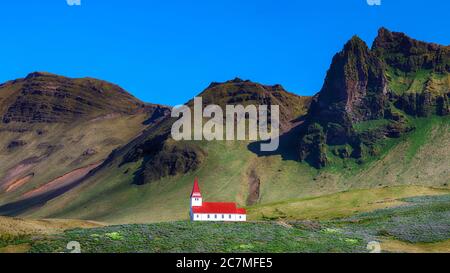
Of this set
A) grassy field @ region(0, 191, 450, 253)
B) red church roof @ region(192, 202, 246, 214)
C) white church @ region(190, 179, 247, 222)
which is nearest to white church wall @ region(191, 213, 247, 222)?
white church @ region(190, 179, 247, 222)

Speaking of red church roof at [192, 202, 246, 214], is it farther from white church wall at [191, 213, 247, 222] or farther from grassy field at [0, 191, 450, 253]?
grassy field at [0, 191, 450, 253]

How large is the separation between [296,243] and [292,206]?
79363mm

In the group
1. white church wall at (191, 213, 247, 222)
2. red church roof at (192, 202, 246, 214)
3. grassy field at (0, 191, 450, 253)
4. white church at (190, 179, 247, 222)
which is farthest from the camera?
red church roof at (192, 202, 246, 214)

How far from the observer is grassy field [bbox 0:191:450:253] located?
6228cm

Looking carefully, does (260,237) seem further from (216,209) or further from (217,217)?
(216,209)

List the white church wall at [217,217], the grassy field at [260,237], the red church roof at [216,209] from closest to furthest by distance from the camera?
the grassy field at [260,237], the white church wall at [217,217], the red church roof at [216,209]

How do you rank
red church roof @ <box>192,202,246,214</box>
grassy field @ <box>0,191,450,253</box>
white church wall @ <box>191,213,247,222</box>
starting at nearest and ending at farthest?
grassy field @ <box>0,191,450,253</box> → white church wall @ <box>191,213,247,222</box> → red church roof @ <box>192,202,246,214</box>

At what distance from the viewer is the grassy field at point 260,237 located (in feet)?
204

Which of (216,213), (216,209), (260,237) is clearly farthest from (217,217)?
(260,237)

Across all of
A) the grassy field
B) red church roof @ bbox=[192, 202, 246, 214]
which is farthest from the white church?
the grassy field

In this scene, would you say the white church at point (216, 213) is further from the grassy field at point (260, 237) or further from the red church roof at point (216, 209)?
the grassy field at point (260, 237)

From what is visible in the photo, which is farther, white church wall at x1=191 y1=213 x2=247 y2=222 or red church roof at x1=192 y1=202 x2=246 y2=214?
red church roof at x1=192 y1=202 x2=246 y2=214

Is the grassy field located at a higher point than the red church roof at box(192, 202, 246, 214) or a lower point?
lower

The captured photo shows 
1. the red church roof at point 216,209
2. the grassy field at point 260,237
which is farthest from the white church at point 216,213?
the grassy field at point 260,237
